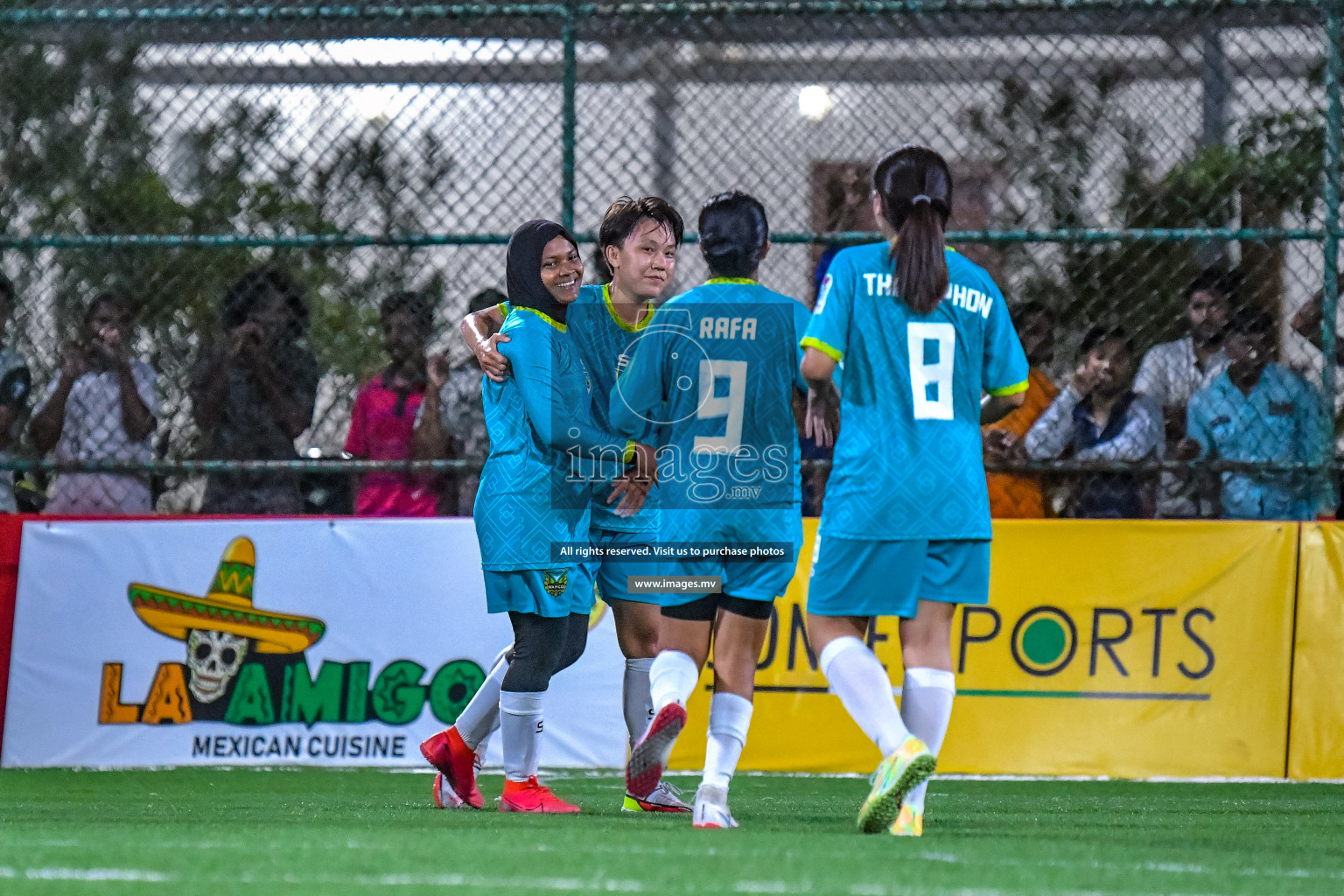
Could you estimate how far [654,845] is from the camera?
3.84 metres

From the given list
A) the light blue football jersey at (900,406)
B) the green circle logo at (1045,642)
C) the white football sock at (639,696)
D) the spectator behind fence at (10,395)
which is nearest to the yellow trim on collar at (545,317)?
the light blue football jersey at (900,406)

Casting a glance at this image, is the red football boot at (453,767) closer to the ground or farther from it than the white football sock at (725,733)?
closer to the ground

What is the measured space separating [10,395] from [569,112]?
2.89 metres

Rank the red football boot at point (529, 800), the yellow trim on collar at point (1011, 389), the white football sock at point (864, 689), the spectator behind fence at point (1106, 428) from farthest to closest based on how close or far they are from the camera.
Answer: the spectator behind fence at point (1106, 428) → the red football boot at point (529, 800) → the yellow trim on collar at point (1011, 389) → the white football sock at point (864, 689)

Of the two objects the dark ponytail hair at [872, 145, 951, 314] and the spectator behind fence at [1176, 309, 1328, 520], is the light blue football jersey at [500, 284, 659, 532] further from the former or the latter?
the spectator behind fence at [1176, 309, 1328, 520]

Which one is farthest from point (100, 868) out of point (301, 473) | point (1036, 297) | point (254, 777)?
point (1036, 297)

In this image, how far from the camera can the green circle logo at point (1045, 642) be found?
274 inches

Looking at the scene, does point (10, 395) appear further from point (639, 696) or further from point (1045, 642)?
point (1045, 642)

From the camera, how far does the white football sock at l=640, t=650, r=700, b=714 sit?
15.6ft

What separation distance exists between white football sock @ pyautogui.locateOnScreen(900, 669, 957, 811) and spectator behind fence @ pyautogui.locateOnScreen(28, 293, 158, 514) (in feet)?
14.1

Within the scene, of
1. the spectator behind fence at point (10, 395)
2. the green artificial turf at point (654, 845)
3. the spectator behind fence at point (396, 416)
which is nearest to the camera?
the green artificial turf at point (654, 845)

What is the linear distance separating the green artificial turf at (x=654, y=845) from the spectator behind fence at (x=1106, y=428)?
4.61 ft

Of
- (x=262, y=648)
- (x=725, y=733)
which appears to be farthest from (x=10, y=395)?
(x=725, y=733)

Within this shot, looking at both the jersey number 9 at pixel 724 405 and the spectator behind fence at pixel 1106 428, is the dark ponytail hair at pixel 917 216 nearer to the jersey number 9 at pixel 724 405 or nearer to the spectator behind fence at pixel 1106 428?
the jersey number 9 at pixel 724 405
